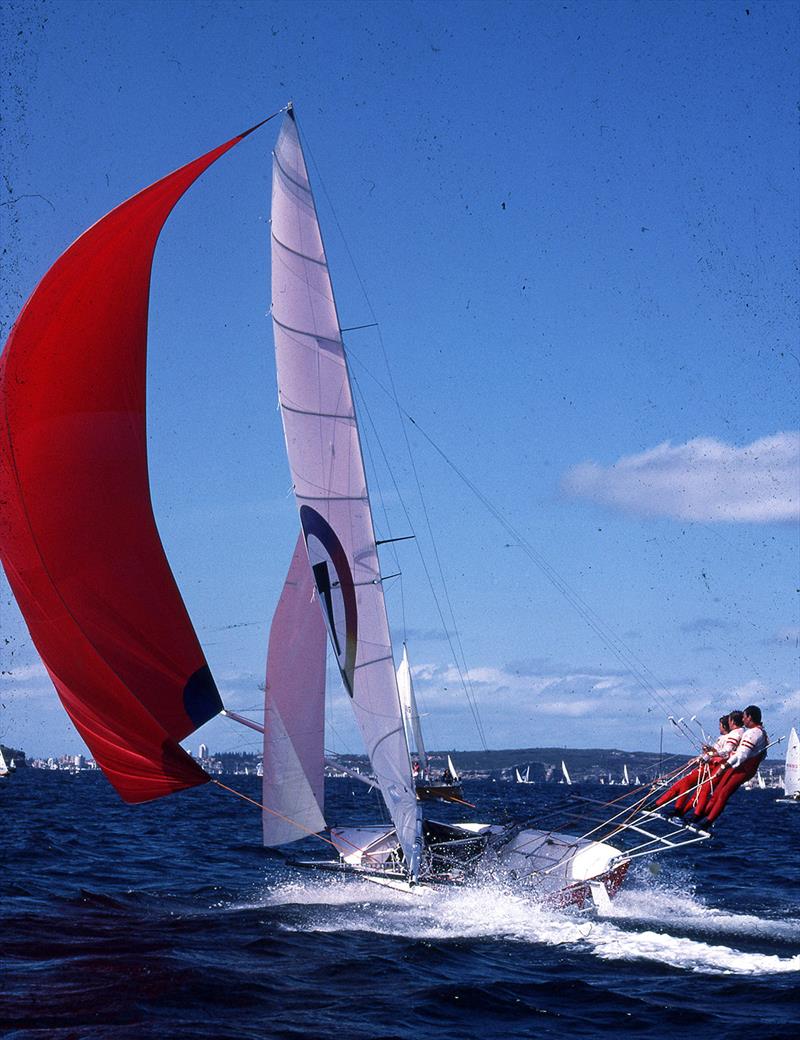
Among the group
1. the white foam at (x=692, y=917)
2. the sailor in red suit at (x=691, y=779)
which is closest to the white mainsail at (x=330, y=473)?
the white foam at (x=692, y=917)

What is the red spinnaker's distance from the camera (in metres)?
12.2

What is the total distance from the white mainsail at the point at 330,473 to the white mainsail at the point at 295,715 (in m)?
1.58

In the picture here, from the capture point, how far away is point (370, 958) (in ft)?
36.0

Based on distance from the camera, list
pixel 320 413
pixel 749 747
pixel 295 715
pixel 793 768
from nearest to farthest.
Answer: pixel 749 747 → pixel 320 413 → pixel 295 715 → pixel 793 768

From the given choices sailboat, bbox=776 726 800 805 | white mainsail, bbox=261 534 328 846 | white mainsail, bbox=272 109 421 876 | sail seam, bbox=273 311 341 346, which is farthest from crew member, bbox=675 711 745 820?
sailboat, bbox=776 726 800 805

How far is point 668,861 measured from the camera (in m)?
22.0

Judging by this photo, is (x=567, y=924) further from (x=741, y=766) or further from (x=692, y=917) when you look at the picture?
(x=741, y=766)

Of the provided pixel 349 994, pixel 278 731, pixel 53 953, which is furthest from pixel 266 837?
pixel 349 994

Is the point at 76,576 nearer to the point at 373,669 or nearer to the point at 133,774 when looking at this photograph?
the point at 133,774

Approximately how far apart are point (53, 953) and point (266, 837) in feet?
16.8

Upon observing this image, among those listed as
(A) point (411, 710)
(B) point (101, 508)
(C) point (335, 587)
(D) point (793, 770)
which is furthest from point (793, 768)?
(B) point (101, 508)

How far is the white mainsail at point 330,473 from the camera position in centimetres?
1330

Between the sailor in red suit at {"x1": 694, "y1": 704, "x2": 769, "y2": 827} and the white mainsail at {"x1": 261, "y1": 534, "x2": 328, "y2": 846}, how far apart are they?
217 inches

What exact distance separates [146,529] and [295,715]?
416cm
